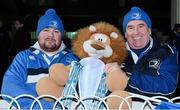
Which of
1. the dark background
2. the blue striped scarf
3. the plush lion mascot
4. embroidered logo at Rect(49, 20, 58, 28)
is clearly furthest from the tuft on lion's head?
the dark background

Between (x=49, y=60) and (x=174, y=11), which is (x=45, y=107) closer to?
(x=49, y=60)

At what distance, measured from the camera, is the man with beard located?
277cm

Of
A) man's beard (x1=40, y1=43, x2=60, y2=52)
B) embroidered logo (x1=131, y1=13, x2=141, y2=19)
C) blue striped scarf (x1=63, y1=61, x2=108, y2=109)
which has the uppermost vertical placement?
embroidered logo (x1=131, y1=13, x2=141, y2=19)

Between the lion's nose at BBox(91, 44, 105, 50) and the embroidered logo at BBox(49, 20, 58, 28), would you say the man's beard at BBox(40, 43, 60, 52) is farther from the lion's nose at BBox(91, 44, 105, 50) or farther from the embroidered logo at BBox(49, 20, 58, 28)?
the lion's nose at BBox(91, 44, 105, 50)

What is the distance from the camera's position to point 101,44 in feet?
8.74

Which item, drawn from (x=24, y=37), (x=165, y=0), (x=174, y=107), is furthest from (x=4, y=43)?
(x=165, y=0)

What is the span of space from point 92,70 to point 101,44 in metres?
0.19

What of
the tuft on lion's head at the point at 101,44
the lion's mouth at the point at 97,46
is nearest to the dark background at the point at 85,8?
the tuft on lion's head at the point at 101,44

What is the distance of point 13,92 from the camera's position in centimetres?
273

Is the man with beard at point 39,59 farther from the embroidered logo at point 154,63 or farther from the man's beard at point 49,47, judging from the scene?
the embroidered logo at point 154,63

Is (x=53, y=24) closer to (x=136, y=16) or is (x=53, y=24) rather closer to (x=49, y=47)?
(x=49, y=47)

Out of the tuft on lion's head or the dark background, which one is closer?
the tuft on lion's head

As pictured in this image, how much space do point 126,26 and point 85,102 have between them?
30.2 inches

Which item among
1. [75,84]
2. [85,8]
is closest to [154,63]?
[75,84]
